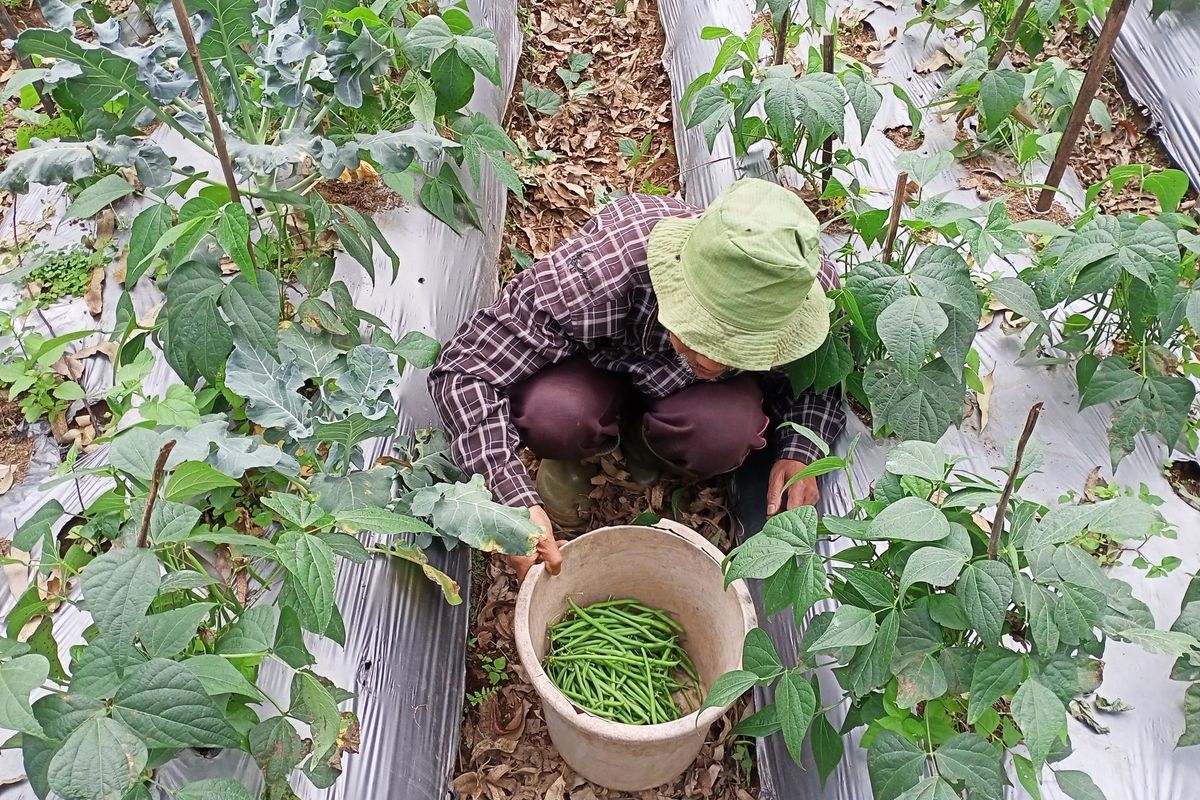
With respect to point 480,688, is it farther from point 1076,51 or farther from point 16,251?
point 1076,51

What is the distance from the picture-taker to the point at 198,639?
1.29 m

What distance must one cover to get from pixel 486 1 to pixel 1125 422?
2287 mm

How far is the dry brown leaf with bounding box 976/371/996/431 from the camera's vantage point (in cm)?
186

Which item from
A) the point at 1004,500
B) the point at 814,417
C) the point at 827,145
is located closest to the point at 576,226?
the point at 827,145

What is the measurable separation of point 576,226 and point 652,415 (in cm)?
111

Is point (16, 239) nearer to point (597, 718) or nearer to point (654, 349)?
point (654, 349)

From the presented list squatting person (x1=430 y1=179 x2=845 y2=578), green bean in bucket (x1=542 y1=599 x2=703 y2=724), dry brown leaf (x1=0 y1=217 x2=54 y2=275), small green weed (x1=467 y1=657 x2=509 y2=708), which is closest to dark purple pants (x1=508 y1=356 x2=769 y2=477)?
squatting person (x1=430 y1=179 x2=845 y2=578)

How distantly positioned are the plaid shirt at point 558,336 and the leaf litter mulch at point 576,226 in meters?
0.47

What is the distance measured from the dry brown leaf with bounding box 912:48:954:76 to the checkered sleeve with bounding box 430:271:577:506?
156 centimetres

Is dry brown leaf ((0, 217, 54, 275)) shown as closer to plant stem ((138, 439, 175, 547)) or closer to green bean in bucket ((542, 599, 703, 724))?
plant stem ((138, 439, 175, 547))

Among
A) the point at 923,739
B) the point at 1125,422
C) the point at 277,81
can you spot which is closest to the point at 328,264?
the point at 277,81

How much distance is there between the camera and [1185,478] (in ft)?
5.86

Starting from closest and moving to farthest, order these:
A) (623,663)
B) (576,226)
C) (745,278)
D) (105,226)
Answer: (745,278) → (623,663) → (105,226) → (576,226)

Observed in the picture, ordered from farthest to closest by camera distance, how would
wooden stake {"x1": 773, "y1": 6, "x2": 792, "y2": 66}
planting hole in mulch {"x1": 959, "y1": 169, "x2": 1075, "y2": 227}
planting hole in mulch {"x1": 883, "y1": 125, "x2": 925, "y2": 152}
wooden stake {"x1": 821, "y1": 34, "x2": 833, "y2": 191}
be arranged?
A: planting hole in mulch {"x1": 883, "y1": 125, "x2": 925, "y2": 152}, planting hole in mulch {"x1": 959, "y1": 169, "x2": 1075, "y2": 227}, wooden stake {"x1": 773, "y1": 6, "x2": 792, "y2": 66}, wooden stake {"x1": 821, "y1": 34, "x2": 833, "y2": 191}
